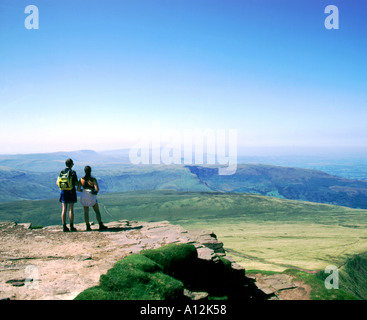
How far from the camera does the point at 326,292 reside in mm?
26469

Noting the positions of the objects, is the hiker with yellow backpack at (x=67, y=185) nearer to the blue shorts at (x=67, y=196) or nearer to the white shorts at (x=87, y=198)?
the blue shorts at (x=67, y=196)

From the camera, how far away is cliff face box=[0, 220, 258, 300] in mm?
10500

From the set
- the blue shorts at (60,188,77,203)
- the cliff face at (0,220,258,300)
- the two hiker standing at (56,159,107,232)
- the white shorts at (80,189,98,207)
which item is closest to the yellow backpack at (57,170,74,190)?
the two hiker standing at (56,159,107,232)

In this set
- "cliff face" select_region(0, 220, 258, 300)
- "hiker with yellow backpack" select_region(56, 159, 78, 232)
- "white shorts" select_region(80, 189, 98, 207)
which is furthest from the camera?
"white shorts" select_region(80, 189, 98, 207)

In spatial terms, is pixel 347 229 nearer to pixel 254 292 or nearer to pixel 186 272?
pixel 254 292

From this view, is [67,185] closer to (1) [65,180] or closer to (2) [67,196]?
(1) [65,180]

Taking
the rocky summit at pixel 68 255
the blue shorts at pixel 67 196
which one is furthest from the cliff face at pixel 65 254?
the blue shorts at pixel 67 196

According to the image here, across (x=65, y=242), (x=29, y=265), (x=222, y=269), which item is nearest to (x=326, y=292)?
(x=222, y=269)

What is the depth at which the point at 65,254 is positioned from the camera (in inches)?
581

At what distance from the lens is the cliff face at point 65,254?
34.4 ft

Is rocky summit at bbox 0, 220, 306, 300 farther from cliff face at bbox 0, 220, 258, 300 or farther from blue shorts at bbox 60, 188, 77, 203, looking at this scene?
blue shorts at bbox 60, 188, 77, 203

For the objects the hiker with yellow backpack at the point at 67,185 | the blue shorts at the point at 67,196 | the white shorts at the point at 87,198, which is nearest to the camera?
the hiker with yellow backpack at the point at 67,185

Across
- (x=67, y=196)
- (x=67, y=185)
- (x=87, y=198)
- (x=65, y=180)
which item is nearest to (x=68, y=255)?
(x=87, y=198)
